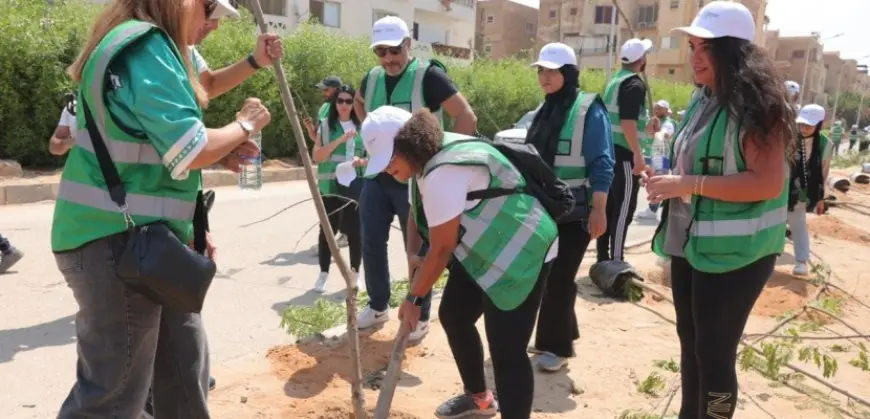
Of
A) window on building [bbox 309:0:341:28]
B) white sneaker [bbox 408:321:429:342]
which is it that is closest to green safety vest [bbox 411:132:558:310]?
white sneaker [bbox 408:321:429:342]

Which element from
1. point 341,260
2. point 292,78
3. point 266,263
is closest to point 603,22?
point 292,78

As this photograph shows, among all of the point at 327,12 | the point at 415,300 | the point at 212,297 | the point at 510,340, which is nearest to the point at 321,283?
the point at 212,297

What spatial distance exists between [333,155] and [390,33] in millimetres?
2061

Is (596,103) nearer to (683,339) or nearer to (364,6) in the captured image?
(683,339)

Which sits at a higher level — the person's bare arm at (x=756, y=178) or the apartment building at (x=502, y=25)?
the apartment building at (x=502, y=25)

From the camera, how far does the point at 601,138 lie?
3.89 meters

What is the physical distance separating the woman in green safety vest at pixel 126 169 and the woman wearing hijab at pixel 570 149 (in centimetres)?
217

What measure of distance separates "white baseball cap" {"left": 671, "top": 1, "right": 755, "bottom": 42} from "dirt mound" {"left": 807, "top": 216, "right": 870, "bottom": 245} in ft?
26.8

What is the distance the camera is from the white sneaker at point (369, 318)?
4.50 m

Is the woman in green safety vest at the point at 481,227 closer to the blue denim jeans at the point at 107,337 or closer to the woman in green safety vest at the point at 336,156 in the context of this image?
the blue denim jeans at the point at 107,337

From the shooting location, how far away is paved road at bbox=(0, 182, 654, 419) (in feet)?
12.3

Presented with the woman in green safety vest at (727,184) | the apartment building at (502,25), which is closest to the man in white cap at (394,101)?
the woman in green safety vest at (727,184)

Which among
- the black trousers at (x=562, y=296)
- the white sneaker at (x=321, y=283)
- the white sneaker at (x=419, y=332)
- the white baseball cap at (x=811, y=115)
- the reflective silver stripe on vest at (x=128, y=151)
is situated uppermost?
the white baseball cap at (x=811, y=115)

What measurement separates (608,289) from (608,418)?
7.31 ft
